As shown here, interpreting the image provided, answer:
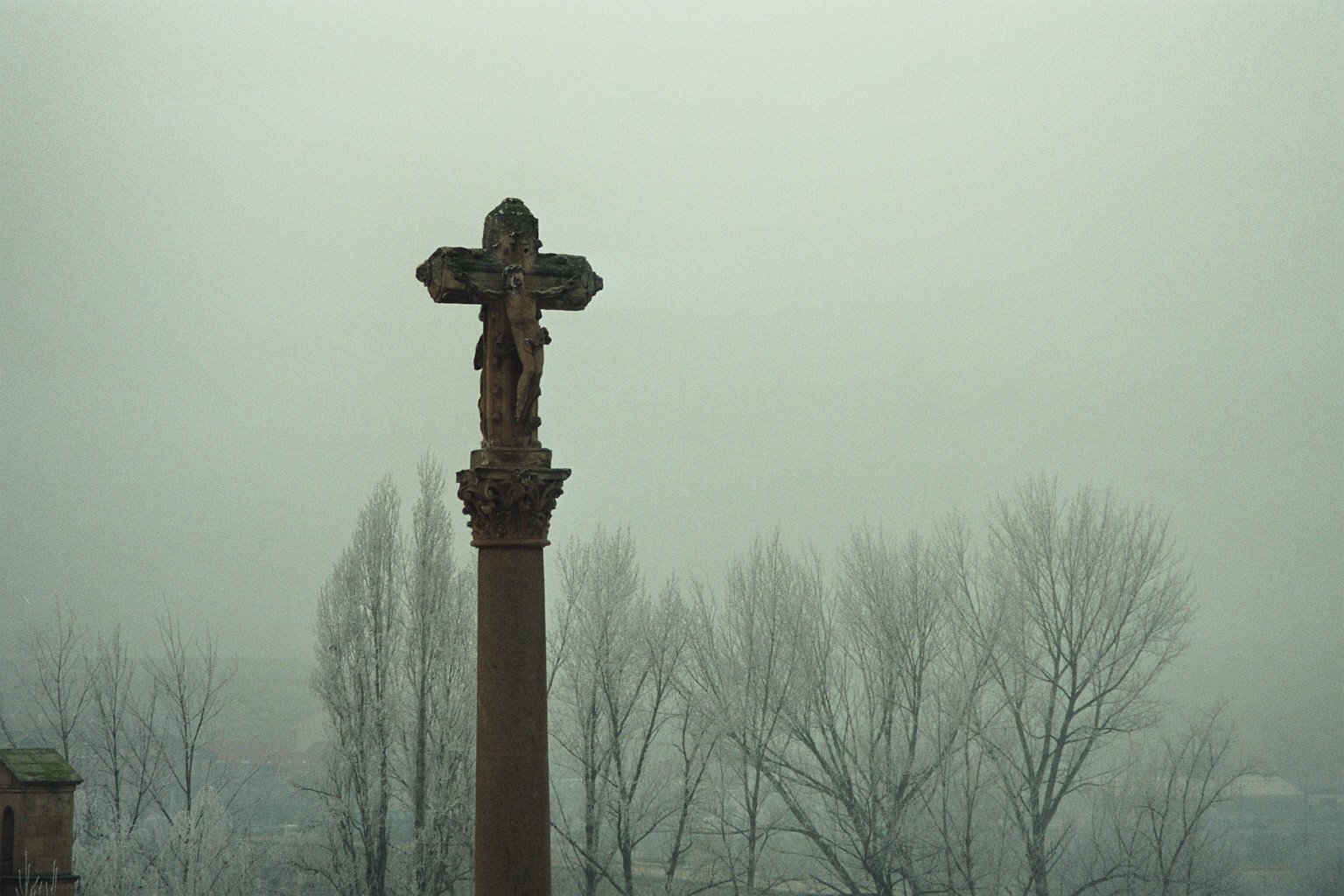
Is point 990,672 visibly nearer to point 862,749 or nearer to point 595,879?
point 862,749

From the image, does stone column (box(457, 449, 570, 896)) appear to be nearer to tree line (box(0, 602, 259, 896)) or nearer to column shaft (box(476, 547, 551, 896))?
column shaft (box(476, 547, 551, 896))

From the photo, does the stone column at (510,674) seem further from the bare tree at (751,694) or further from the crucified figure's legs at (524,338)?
the bare tree at (751,694)

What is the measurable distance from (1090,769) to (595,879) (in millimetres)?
7778

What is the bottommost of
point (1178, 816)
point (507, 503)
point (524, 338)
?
point (1178, 816)

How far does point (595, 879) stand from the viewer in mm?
18438

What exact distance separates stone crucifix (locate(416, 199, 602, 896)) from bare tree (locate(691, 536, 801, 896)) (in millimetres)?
12548

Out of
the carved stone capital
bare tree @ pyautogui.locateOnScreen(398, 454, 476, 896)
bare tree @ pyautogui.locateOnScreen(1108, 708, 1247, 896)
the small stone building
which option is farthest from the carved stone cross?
bare tree @ pyautogui.locateOnScreen(1108, 708, 1247, 896)

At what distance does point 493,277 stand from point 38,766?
9669 mm

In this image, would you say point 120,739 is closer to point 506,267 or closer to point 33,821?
point 33,821

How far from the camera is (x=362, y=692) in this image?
18.2 m

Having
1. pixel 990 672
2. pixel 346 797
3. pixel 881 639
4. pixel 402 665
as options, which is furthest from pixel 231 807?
pixel 990 672

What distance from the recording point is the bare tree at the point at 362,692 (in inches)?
691

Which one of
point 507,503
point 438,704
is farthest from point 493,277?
point 438,704

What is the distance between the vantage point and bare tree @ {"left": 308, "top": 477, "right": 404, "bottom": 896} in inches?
691
